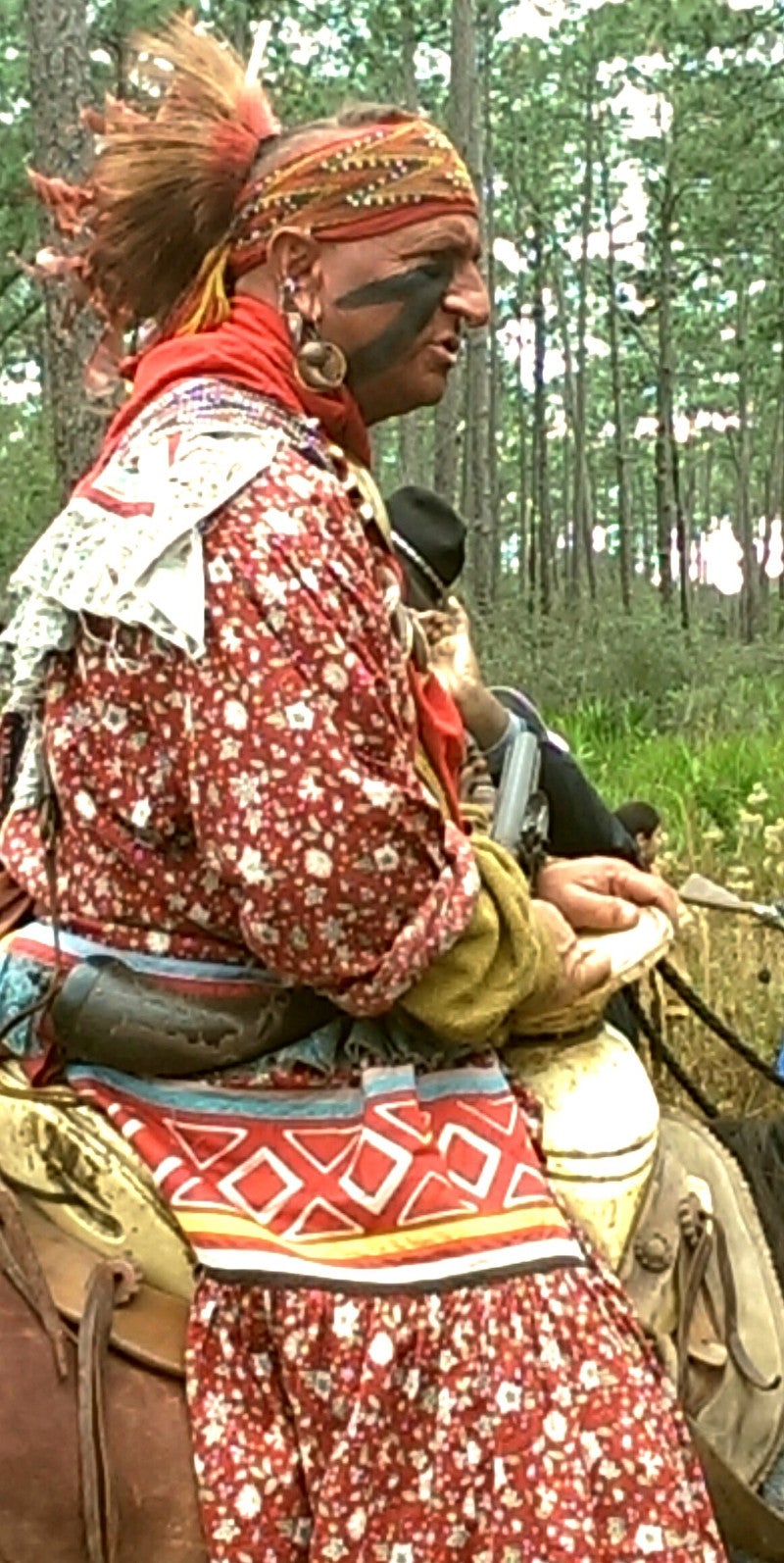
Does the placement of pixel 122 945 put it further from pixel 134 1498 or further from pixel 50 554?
pixel 134 1498

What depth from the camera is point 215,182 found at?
212cm

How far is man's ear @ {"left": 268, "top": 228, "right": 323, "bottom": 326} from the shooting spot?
6.81 ft

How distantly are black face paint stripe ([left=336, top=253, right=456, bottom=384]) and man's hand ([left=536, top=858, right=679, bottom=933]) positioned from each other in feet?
1.97

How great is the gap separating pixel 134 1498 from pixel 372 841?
644mm

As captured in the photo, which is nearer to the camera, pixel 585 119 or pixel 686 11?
pixel 686 11

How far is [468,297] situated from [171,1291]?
107cm

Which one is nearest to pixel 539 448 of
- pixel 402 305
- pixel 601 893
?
pixel 601 893

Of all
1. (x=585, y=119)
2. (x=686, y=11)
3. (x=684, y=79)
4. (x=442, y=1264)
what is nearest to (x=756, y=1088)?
(x=442, y=1264)

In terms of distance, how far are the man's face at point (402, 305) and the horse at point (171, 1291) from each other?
2.12ft

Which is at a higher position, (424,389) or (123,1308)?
Answer: (424,389)

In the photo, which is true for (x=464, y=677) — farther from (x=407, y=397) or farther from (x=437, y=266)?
(x=437, y=266)

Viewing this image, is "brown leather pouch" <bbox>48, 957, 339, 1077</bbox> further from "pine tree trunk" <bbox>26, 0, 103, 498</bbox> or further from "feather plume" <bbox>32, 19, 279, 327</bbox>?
"pine tree trunk" <bbox>26, 0, 103, 498</bbox>

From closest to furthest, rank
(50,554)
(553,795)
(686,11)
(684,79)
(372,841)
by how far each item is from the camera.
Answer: (372,841), (50,554), (553,795), (686,11), (684,79)

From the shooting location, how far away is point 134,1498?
6.18 ft
